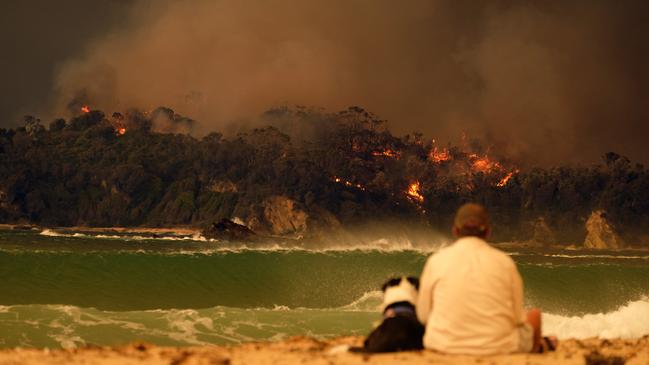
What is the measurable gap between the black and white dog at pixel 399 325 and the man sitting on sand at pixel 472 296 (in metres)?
0.24

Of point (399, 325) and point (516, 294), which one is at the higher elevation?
point (516, 294)

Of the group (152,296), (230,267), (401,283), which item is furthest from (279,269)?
(401,283)

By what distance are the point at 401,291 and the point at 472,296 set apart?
875 millimetres

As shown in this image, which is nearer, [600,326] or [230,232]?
[600,326]

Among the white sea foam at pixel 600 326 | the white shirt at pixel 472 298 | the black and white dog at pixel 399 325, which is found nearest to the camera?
the white shirt at pixel 472 298

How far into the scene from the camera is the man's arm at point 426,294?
6.14 metres

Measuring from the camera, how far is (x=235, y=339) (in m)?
15.1

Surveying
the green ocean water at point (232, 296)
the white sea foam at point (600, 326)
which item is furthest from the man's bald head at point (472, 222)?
the white sea foam at point (600, 326)

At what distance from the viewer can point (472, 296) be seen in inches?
235

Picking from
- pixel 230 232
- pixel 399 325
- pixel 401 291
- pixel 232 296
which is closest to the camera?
pixel 399 325

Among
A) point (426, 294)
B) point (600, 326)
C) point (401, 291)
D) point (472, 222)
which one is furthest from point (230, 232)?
point (472, 222)

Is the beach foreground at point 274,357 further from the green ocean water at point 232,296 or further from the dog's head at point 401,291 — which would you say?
the green ocean water at point 232,296

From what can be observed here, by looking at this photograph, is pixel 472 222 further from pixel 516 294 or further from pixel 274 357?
pixel 274 357

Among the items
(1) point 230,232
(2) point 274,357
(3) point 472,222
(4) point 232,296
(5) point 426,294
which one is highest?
(1) point 230,232
